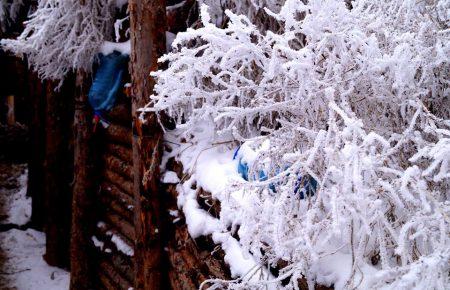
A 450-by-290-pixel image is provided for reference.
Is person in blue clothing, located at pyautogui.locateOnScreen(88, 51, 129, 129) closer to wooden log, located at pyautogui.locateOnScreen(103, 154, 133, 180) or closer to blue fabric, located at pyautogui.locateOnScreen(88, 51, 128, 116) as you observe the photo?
blue fabric, located at pyautogui.locateOnScreen(88, 51, 128, 116)

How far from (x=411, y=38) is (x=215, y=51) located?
1026mm

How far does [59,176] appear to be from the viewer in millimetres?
Result: 7227

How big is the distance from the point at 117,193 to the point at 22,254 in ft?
11.1

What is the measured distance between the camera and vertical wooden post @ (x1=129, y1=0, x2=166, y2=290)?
149 inches

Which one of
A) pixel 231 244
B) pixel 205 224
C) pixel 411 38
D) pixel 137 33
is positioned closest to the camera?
pixel 411 38

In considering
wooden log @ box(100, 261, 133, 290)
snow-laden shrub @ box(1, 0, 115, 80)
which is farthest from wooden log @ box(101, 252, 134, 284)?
snow-laden shrub @ box(1, 0, 115, 80)

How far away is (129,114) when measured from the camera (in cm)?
515

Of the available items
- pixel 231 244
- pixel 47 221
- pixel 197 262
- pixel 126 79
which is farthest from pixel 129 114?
pixel 47 221

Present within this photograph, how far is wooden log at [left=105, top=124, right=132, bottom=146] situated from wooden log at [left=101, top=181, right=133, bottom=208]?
2.12 feet

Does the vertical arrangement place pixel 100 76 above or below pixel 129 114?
above

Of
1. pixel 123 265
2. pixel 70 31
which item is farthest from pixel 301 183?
pixel 70 31

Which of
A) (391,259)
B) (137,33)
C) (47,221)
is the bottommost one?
(47,221)

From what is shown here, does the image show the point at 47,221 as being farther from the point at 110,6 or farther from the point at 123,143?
the point at 110,6

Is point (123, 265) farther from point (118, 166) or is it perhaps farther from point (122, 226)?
point (118, 166)
